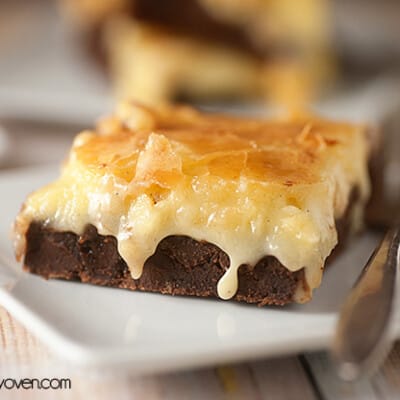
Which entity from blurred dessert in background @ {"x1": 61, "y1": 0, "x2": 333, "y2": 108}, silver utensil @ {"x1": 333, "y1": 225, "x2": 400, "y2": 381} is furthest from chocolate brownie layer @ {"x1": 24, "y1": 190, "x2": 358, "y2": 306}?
blurred dessert in background @ {"x1": 61, "y1": 0, "x2": 333, "y2": 108}

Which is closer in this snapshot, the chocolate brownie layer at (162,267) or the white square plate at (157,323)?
the white square plate at (157,323)

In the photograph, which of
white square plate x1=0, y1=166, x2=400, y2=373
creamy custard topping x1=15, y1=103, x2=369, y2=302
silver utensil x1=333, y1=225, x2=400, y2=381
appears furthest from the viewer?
creamy custard topping x1=15, y1=103, x2=369, y2=302

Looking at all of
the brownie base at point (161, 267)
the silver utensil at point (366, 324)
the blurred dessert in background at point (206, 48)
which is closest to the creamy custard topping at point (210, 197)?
the brownie base at point (161, 267)

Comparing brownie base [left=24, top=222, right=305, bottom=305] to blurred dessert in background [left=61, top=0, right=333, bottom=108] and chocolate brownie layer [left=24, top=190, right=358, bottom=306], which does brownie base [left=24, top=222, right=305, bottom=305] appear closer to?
chocolate brownie layer [left=24, top=190, right=358, bottom=306]

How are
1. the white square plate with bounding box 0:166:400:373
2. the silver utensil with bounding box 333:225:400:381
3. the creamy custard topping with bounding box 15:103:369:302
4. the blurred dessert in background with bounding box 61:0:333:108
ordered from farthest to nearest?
the blurred dessert in background with bounding box 61:0:333:108 < the creamy custard topping with bounding box 15:103:369:302 < the white square plate with bounding box 0:166:400:373 < the silver utensil with bounding box 333:225:400:381

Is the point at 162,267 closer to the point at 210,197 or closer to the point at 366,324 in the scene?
the point at 210,197

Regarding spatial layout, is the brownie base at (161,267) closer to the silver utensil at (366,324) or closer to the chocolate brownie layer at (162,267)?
the chocolate brownie layer at (162,267)
